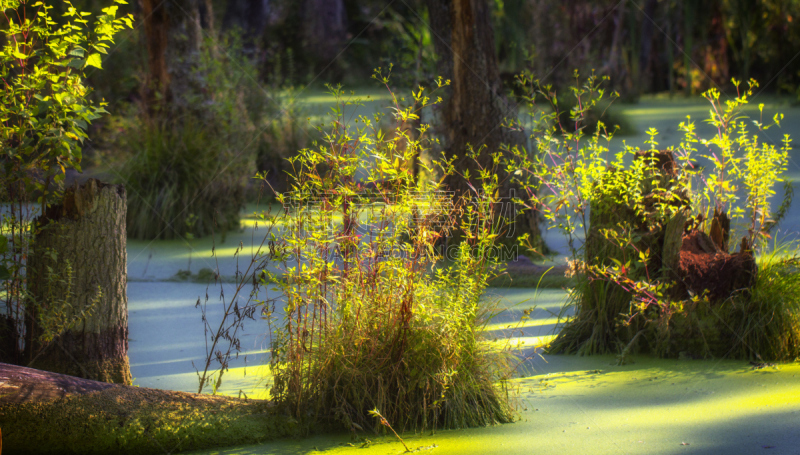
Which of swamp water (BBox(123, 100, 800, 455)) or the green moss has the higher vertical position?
the green moss

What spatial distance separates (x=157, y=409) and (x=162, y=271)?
2970 mm

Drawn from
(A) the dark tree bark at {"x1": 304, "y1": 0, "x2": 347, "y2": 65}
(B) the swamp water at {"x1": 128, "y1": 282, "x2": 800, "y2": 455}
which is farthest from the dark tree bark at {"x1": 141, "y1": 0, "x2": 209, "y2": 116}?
(A) the dark tree bark at {"x1": 304, "y1": 0, "x2": 347, "y2": 65}

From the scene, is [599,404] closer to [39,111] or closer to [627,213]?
[627,213]

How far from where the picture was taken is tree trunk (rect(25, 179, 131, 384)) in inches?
107

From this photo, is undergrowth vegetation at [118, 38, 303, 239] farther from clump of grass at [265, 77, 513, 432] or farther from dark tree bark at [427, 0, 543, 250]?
clump of grass at [265, 77, 513, 432]

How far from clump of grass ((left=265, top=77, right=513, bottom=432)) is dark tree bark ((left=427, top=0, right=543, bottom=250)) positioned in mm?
2705

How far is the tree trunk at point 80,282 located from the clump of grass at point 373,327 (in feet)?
2.29

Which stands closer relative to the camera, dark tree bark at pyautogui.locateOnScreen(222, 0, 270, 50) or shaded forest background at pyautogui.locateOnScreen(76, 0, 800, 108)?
shaded forest background at pyautogui.locateOnScreen(76, 0, 800, 108)

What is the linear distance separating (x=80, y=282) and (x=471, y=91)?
10.5ft

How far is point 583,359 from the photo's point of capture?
10.8ft

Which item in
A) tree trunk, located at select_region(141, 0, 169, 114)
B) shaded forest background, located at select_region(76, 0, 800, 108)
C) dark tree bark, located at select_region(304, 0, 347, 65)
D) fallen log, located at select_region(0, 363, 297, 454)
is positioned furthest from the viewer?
dark tree bark, located at select_region(304, 0, 347, 65)

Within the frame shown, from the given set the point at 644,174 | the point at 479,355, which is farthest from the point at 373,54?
the point at 479,355

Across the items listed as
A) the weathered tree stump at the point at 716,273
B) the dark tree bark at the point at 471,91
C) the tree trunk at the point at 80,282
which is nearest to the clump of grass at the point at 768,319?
the weathered tree stump at the point at 716,273

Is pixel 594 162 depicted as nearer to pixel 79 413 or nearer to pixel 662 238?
pixel 662 238
